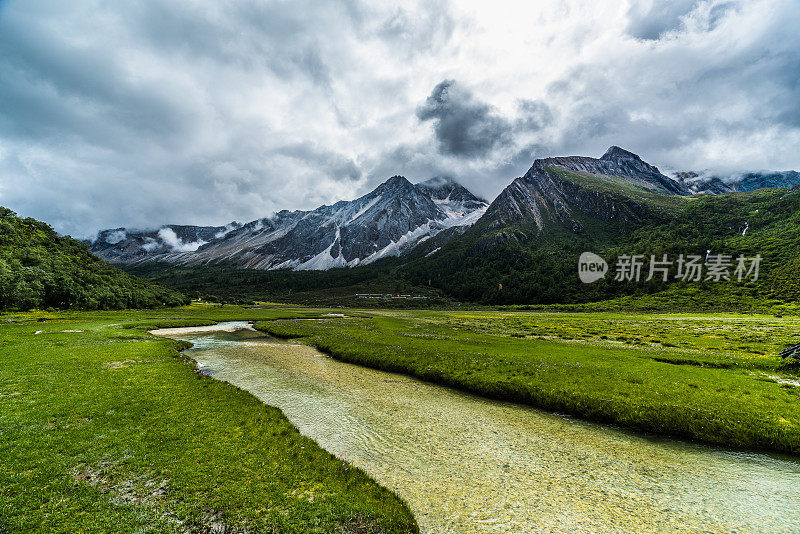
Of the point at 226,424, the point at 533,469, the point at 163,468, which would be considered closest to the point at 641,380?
the point at 533,469

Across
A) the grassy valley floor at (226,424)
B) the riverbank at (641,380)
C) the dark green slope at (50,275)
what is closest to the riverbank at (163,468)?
the grassy valley floor at (226,424)

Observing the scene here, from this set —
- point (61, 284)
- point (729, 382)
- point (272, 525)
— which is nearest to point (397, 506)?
point (272, 525)

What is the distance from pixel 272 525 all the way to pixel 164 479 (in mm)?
4972

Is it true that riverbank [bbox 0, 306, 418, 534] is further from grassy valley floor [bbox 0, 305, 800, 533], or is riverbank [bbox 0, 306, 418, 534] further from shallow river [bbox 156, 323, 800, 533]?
shallow river [bbox 156, 323, 800, 533]

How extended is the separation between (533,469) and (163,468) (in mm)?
15616

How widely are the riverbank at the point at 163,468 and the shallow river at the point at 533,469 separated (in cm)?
197

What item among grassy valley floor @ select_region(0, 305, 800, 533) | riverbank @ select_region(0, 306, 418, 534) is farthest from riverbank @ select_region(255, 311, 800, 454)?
riverbank @ select_region(0, 306, 418, 534)

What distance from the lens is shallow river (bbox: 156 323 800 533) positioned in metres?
10.7

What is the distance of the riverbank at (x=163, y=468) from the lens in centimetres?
885

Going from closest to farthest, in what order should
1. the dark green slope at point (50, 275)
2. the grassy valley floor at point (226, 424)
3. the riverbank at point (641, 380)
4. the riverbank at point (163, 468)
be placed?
the riverbank at point (163, 468) → the grassy valley floor at point (226, 424) → the riverbank at point (641, 380) → the dark green slope at point (50, 275)

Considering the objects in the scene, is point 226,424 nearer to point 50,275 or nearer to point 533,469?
point 533,469

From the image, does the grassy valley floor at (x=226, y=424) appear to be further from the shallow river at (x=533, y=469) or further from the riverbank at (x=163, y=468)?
the shallow river at (x=533, y=469)

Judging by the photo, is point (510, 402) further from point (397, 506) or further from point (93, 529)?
point (93, 529)

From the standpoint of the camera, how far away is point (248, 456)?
41.3 feet
